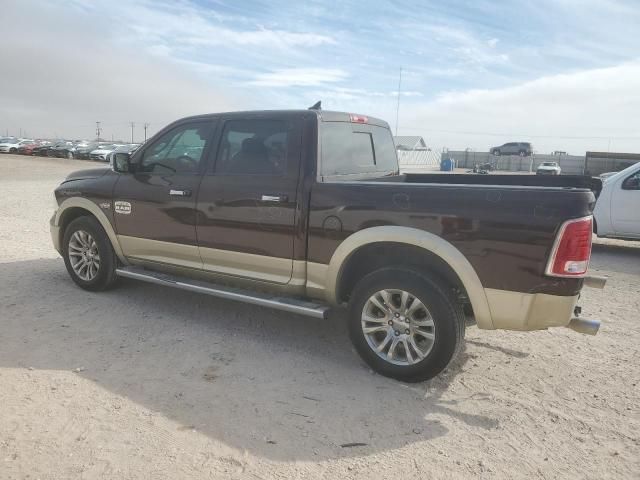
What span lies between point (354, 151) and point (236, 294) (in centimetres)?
164

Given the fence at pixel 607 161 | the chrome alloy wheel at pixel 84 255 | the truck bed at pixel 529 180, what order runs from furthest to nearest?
the fence at pixel 607 161
the chrome alloy wheel at pixel 84 255
the truck bed at pixel 529 180

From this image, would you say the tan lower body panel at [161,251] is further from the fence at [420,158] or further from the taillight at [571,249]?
the fence at [420,158]

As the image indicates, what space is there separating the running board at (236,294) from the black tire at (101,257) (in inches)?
10.2

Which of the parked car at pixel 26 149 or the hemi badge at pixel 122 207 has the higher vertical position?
the parked car at pixel 26 149

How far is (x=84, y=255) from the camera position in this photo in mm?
5438

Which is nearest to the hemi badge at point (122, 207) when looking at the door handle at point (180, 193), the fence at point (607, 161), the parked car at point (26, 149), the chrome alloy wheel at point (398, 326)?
the door handle at point (180, 193)

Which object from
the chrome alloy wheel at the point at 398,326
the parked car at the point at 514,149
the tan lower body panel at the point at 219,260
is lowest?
the chrome alloy wheel at the point at 398,326

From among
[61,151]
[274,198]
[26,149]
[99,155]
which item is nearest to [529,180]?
[274,198]

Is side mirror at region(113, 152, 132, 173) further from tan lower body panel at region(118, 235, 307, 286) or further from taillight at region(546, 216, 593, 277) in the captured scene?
taillight at region(546, 216, 593, 277)

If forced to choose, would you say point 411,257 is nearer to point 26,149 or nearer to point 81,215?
point 81,215

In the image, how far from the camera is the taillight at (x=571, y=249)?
9.83 feet

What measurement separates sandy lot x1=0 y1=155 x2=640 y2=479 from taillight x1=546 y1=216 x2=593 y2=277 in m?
0.95

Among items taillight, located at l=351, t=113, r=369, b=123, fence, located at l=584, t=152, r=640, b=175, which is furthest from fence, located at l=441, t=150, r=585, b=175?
taillight, located at l=351, t=113, r=369, b=123

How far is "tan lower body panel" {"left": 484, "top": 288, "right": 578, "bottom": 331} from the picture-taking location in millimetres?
3127
